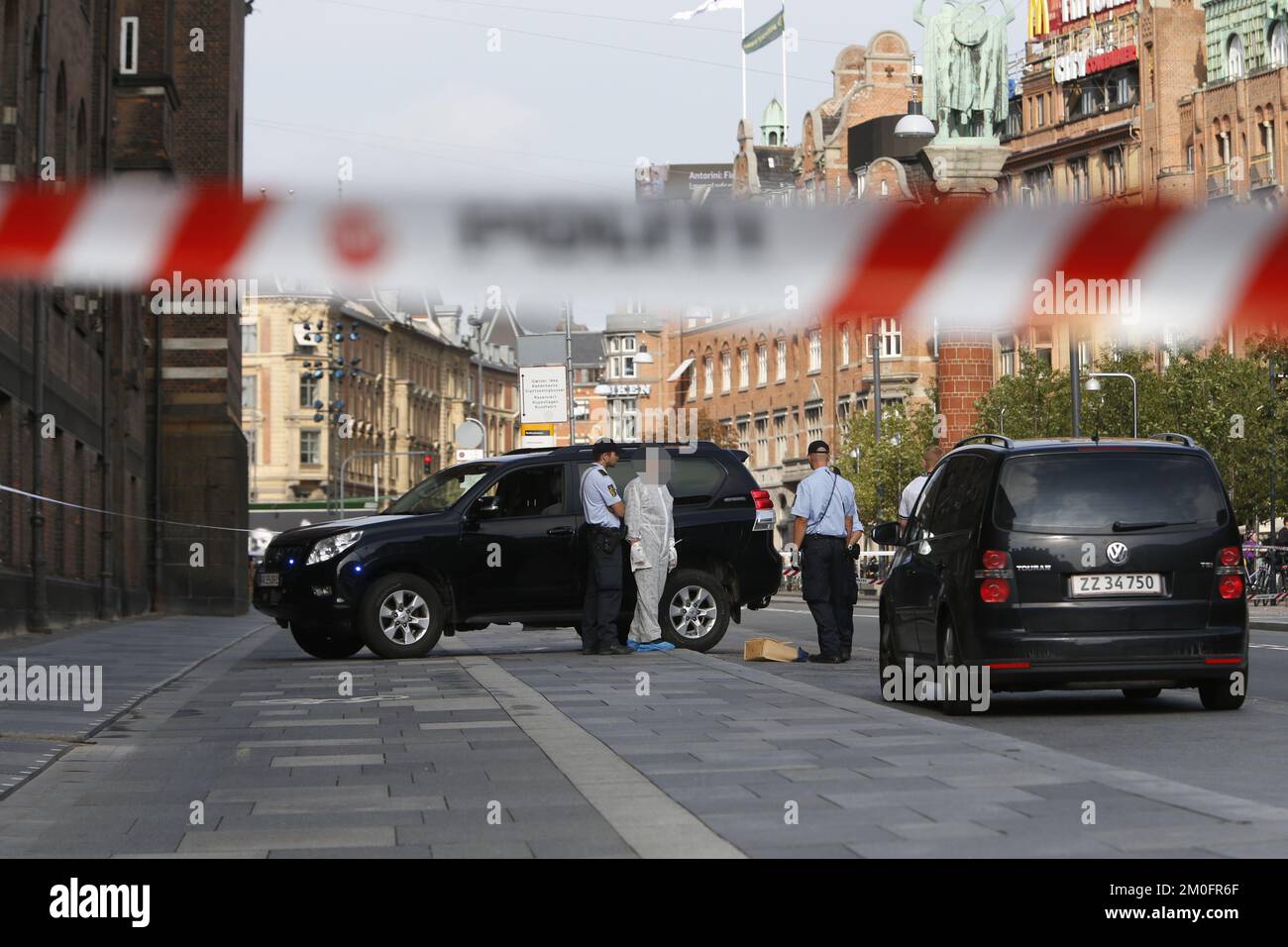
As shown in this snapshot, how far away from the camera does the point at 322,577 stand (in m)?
19.9

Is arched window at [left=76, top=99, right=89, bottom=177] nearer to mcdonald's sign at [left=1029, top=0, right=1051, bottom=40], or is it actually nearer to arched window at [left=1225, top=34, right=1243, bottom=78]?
arched window at [left=1225, top=34, right=1243, bottom=78]

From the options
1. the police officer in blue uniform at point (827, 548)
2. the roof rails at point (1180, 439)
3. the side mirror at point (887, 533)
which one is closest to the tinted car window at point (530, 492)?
the police officer in blue uniform at point (827, 548)

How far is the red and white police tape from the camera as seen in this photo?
5070mm

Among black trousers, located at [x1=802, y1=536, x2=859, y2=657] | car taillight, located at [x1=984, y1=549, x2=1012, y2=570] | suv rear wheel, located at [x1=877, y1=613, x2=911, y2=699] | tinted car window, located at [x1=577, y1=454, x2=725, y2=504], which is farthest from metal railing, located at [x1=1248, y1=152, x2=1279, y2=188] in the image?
car taillight, located at [x1=984, y1=549, x2=1012, y2=570]

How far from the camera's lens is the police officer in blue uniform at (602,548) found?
20.0m

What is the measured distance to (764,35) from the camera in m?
130

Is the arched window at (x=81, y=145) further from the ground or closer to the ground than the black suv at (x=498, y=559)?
further from the ground

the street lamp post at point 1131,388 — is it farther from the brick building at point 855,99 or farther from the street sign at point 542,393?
the brick building at point 855,99

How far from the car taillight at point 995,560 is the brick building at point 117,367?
41.1 ft

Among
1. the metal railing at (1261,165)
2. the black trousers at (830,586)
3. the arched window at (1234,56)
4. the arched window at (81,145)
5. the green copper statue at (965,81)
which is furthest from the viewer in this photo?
the arched window at (1234,56)

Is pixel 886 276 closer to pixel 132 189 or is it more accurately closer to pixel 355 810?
pixel 132 189
